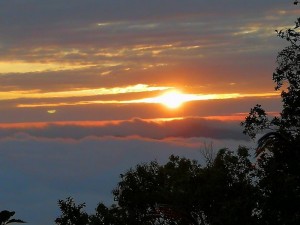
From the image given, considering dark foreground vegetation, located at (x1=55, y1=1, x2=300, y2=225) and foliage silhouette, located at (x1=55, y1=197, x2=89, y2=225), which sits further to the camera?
foliage silhouette, located at (x1=55, y1=197, x2=89, y2=225)

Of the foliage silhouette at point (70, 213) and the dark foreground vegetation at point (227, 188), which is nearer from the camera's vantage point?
the dark foreground vegetation at point (227, 188)

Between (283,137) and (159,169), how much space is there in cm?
3139

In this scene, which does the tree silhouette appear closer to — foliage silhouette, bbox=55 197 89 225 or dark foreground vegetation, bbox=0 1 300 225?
dark foreground vegetation, bbox=0 1 300 225

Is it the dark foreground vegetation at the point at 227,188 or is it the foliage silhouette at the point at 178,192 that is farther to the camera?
the foliage silhouette at the point at 178,192

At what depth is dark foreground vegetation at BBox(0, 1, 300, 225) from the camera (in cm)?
3444

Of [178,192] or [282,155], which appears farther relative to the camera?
[178,192]

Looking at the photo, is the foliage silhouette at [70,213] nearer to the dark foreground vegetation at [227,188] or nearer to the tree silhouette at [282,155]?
the dark foreground vegetation at [227,188]

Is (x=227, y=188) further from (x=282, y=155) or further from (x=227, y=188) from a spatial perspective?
(x=282, y=155)

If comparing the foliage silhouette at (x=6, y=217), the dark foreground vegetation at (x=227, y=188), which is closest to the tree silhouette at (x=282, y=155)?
the dark foreground vegetation at (x=227, y=188)

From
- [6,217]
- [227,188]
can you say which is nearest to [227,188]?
[227,188]

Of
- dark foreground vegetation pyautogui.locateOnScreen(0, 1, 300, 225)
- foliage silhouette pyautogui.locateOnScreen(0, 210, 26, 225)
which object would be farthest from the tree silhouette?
foliage silhouette pyautogui.locateOnScreen(0, 210, 26, 225)

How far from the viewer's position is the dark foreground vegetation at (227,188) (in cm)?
3444

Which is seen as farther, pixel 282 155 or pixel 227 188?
pixel 227 188

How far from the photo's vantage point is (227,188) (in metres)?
55.8
